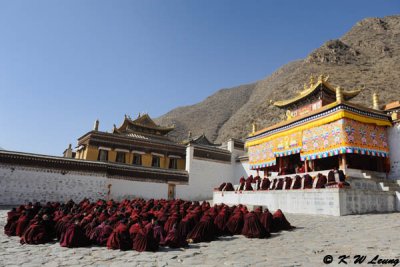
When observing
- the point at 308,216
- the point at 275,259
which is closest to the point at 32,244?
the point at 275,259

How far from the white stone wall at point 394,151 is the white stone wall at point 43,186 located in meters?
15.7

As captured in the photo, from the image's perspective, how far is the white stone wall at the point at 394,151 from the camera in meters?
14.1

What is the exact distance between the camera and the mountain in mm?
56250

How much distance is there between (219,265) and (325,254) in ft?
6.26

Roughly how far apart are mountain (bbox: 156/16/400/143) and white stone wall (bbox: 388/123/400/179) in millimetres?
36905

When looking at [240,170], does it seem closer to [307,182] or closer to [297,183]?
[297,183]

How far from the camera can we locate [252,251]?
5984 millimetres

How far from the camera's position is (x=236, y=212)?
28.5ft

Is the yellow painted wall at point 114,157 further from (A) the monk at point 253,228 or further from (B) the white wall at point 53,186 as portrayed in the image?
(A) the monk at point 253,228

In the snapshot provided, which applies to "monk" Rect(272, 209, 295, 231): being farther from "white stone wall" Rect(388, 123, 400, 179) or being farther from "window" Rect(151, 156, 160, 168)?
"window" Rect(151, 156, 160, 168)

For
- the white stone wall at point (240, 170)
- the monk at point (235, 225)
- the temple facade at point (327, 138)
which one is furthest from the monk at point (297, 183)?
the white stone wall at point (240, 170)

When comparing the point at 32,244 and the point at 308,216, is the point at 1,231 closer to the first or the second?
the point at 32,244

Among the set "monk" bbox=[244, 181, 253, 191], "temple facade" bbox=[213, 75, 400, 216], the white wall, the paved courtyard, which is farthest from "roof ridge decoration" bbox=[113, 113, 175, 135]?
the paved courtyard

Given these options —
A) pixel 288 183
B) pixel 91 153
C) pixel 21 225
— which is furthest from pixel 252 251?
pixel 91 153
